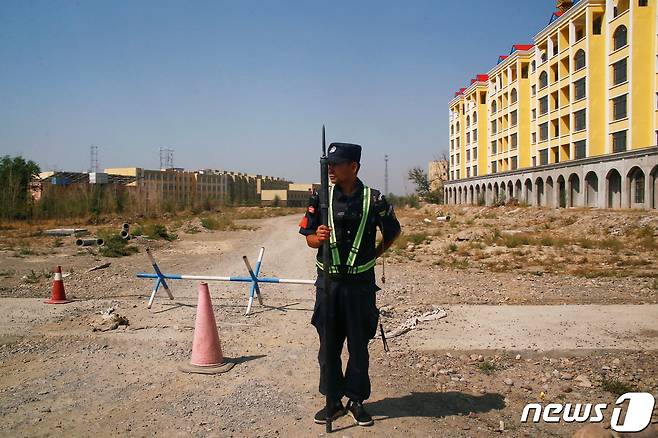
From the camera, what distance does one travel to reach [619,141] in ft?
116

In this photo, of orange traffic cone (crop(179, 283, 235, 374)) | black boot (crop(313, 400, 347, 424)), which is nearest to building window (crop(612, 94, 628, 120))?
orange traffic cone (crop(179, 283, 235, 374))

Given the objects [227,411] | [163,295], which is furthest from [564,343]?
[163,295]

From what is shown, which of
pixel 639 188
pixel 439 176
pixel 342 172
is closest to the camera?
pixel 342 172

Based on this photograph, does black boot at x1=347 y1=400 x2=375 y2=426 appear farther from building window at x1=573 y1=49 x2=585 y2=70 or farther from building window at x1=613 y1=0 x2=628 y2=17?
building window at x1=573 y1=49 x2=585 y2=70

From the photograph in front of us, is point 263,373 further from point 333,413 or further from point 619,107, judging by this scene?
point 619,107

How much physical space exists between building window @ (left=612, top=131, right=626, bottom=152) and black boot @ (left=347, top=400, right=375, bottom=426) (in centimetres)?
3604

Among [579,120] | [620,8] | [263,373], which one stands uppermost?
[620,8]

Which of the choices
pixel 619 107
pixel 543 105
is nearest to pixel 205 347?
pixel 619 107

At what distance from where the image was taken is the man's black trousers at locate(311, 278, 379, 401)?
4.15 m

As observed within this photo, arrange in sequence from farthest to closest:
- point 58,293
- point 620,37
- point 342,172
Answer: point 620,37 → point 58,293 → point 342,172

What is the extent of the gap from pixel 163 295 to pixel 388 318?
4535mm

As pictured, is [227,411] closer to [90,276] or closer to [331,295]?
[331,295]

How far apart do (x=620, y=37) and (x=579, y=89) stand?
520cm

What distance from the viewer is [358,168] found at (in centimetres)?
432
